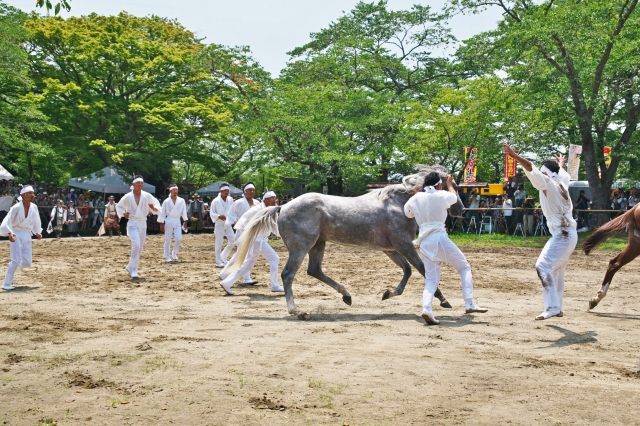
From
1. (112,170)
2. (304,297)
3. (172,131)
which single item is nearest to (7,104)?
(112,170)

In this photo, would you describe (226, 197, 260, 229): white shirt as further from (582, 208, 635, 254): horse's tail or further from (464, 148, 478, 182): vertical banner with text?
(464, 148, 478, 182): vertical banner with text

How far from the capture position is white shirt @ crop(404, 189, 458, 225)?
27.7 ft

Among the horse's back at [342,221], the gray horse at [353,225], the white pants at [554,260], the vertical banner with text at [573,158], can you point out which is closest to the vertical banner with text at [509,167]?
the vertical banner with text at [573,158]

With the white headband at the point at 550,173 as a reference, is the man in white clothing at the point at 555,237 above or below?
below

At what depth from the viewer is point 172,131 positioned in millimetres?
33531

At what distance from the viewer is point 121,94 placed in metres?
33.4

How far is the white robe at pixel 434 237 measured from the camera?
8.45 metres

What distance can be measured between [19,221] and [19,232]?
20 cm

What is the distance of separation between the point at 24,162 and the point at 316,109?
47.9 ft

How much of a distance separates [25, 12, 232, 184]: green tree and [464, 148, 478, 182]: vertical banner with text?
11.4 m

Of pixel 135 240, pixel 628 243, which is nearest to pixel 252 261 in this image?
pixel 135 240

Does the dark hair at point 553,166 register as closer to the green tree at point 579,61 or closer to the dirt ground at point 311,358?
the dirt ground at point 311,358

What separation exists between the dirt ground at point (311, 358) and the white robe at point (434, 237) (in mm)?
573

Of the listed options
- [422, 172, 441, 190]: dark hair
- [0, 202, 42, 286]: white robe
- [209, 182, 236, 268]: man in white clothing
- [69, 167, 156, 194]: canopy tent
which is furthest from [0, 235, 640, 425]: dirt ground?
[69, 167, 156, 194]: canopy tent
